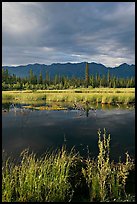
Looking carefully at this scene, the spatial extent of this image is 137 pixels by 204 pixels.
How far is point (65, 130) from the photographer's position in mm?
17531

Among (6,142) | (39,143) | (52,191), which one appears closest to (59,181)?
(52,191)

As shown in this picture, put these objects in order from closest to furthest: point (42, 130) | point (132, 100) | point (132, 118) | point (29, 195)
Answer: point (29, 195) < point (42, 130) < point (132, 118) < point (132, 100)

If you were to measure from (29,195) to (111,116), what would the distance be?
17448 mm

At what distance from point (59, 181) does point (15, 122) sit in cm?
1432

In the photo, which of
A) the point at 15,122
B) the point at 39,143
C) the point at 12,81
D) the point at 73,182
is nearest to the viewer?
the point at 73,182

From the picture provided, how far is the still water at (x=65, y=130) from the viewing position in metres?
13.2

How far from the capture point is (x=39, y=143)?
14.2 meters

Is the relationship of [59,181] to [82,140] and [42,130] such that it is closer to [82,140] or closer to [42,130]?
[82,140]

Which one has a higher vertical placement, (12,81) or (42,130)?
(12,81)

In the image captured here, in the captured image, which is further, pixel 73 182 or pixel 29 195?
pixel 73 182

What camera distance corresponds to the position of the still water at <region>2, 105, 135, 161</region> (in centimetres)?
1321

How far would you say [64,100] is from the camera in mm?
35188

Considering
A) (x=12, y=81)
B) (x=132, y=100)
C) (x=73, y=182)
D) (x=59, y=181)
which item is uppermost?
(x=12, y=81)

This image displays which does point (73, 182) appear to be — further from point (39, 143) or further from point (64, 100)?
point (64, 100)
